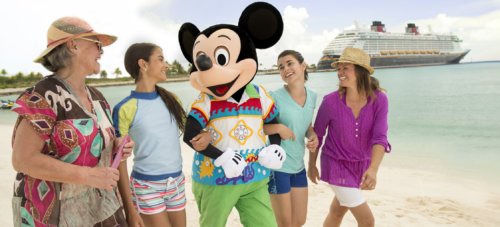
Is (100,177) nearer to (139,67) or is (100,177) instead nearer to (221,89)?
(221,89)

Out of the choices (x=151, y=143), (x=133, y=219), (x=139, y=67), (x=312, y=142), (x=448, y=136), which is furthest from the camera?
(x=448, y=136)

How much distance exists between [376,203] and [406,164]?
10.4ft

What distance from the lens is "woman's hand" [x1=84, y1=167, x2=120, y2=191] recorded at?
4.67ft

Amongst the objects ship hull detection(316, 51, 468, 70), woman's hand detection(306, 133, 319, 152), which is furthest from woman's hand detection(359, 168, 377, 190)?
ship hull detection(316, 51, 468, 70)

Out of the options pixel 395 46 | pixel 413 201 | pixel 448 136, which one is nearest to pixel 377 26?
pixel 395 46

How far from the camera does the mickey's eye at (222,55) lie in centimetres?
207

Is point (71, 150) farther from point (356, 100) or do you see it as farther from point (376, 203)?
point (376, 203)

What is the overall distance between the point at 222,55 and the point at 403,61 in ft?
218

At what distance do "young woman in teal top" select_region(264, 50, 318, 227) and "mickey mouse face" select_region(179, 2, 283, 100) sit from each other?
1.53 ft

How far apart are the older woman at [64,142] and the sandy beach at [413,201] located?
7.24ft

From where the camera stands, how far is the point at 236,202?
7.22 feet

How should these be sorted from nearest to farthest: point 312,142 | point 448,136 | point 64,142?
point 64,142 < point 312,142 < point 448,136

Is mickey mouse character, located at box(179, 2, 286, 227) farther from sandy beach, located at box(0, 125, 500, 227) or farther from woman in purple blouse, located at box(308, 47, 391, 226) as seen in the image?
sandy beach, located at box(0, 125, 500, 227)

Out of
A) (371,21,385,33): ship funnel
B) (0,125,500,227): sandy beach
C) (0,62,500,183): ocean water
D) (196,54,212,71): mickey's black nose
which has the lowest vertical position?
(0,62,500,183): ocean water
